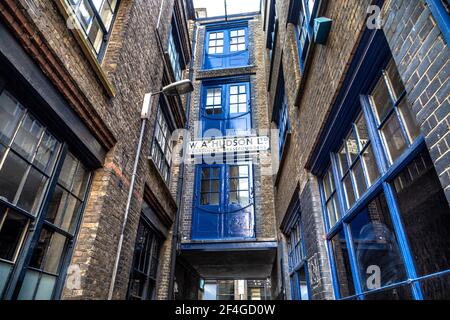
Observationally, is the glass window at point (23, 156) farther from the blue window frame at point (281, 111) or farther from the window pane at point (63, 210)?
the blue window frame at point (281, 111)

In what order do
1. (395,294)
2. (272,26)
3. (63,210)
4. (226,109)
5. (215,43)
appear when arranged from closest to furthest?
1. (395,294)
2. (63,210)
3. (272,26)
4. (226,109)
5. (215,43)

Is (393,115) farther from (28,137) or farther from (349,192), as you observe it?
(28,137)

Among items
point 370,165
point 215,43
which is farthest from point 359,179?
point 215,43

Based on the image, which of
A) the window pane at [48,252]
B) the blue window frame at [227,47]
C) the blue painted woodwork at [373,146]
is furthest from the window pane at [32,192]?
the blue window frame at [227,47]

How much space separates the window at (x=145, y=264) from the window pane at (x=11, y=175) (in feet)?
10.0

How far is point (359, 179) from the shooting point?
2916mm

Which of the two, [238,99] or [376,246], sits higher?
[238,99]

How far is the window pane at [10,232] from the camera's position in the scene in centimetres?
245

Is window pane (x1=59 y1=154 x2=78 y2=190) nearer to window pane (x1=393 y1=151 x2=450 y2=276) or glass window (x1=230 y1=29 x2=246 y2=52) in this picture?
window pane (x1=393 y1=151 x2=450 y2=276)

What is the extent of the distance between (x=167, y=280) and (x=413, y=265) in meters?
5.91

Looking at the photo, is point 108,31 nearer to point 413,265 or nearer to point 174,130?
point 174,130

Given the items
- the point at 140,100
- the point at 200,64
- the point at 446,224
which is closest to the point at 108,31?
the point at 140,100

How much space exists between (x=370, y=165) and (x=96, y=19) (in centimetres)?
425

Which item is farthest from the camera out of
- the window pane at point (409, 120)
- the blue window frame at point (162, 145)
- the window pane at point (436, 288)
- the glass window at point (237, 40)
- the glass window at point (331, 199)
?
the glass window at point (237, 40)
